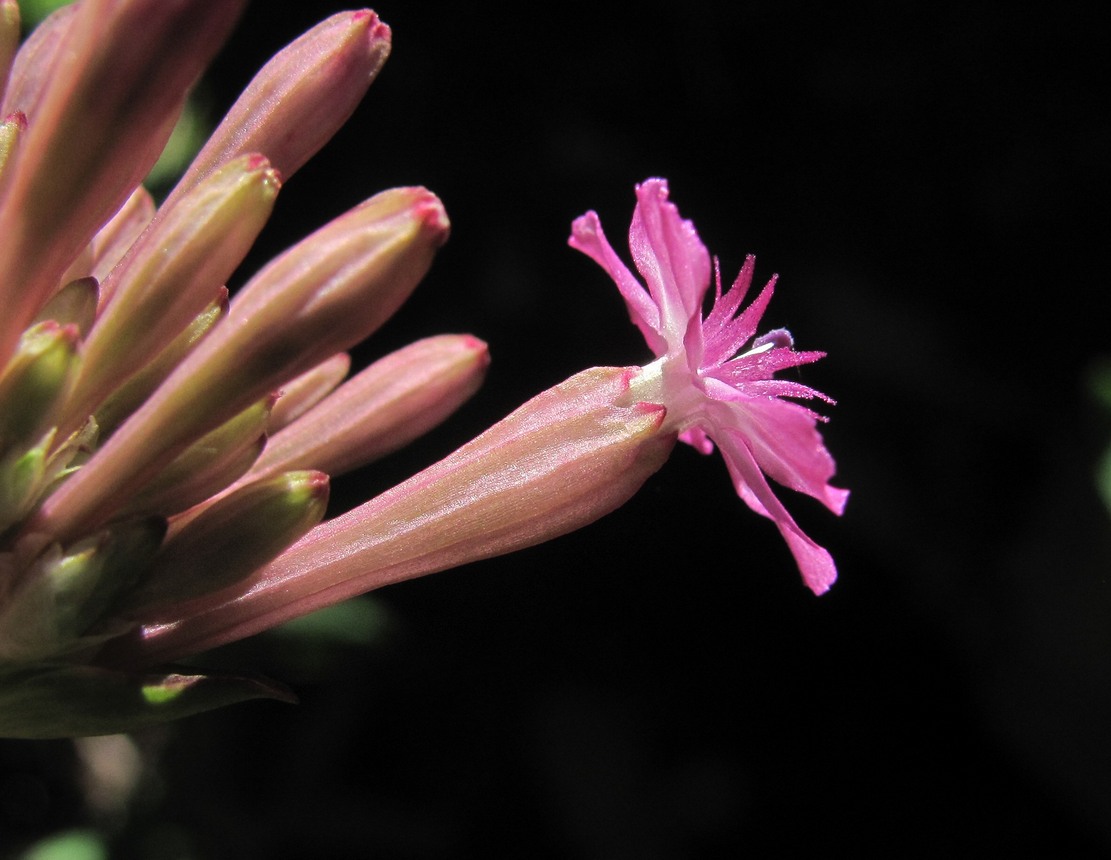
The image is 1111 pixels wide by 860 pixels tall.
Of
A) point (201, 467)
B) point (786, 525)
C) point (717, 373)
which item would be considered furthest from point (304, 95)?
point (786, 525)

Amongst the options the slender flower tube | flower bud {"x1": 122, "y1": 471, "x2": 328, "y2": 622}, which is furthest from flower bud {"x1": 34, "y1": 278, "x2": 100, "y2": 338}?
flower bud {"x1": 122, "y1": 471, "x2": 328, "y2": 622}

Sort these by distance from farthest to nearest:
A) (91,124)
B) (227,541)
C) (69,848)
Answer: (69,848), (227,541), (91,124)

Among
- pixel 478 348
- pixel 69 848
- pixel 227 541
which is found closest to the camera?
pixel 227 541

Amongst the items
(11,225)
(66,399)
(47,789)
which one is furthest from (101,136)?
(47,789)

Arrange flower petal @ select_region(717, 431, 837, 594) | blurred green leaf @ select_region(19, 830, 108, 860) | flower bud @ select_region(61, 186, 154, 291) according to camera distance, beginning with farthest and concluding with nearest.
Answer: blurred green leaf @ select_region(19, 830, 108, 860)
flower bud @ select_region(61, 186, 154, 291)
flower petal @ select_region(717, 431, 837, 594)

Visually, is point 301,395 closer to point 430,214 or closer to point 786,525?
point 430,214

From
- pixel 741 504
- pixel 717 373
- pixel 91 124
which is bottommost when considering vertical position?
pixel 741 504

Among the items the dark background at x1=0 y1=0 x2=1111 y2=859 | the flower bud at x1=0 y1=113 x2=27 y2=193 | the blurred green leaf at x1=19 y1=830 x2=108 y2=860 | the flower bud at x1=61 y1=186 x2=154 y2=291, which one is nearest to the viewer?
the flower bud at x1=0 y1=113 x2=27 y2=193

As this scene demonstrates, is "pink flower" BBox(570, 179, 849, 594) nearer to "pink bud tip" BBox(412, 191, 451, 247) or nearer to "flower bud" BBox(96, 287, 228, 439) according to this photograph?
"pink bud tip" BBox(412, 191, 451, 247)
